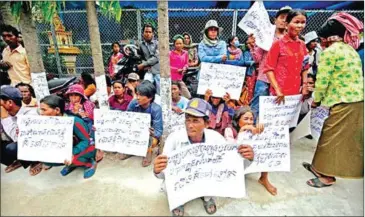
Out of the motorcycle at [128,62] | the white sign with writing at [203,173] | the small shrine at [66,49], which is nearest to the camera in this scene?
the white sign with writing at [203,173]

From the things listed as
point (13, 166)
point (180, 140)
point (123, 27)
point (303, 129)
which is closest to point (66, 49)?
point (123, 27)

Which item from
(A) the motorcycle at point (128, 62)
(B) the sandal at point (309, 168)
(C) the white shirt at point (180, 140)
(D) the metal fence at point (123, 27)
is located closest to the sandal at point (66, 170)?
(C) the white shirt at point (180, 140)

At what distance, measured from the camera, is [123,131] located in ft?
9.09

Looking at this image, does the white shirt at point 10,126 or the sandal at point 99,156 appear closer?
the white shirt at point 10,126

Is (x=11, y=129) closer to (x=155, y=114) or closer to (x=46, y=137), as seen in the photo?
(x=46, y=137)

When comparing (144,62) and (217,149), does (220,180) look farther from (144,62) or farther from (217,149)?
(144,62)

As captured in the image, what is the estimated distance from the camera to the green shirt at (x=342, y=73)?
7.48ft

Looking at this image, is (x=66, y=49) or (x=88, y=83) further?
(x=66, y=49)

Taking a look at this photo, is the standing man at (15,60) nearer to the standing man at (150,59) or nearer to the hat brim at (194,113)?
the standing man at (150,59)

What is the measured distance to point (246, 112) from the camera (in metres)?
2.55

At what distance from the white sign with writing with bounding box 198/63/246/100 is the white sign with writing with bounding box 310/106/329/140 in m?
0.94

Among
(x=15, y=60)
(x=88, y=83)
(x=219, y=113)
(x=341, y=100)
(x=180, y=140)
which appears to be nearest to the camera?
(x=180, y=140)

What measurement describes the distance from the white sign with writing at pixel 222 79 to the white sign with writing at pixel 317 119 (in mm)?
935

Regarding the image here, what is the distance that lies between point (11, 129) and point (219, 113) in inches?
90.1
